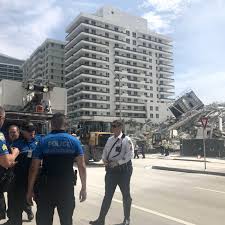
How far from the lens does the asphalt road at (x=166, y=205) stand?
7965mm

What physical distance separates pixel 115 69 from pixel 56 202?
12151 cm

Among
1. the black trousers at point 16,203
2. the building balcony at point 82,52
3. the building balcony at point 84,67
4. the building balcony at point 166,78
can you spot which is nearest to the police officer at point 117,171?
the black trousers at point 16,203

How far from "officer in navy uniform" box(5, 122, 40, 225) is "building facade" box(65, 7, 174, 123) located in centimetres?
9934

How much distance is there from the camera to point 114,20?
129 metres

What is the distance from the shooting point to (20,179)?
6602 mm

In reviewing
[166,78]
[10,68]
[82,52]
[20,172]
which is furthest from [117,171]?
[10,68]

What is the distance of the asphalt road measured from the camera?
796 centimetres

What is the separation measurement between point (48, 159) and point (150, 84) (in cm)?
13514

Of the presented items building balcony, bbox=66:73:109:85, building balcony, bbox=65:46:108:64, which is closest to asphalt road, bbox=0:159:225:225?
building balcony, bbox=66:73:109:85

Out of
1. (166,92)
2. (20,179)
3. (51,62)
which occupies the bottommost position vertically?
(20,179)

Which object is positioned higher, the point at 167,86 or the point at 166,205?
the point at 167,86

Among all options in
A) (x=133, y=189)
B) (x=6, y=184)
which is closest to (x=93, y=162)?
(x=133, y=189)

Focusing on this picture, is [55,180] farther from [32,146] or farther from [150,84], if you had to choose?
[150,84]

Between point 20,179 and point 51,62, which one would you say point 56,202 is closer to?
point 20,179
